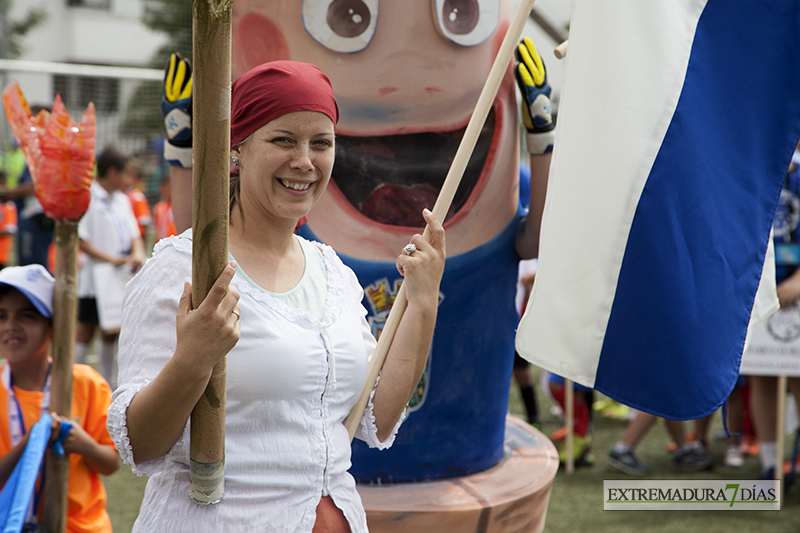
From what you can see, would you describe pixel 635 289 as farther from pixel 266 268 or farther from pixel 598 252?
pixel 266 268

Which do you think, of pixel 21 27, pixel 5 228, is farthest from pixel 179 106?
A: pixel 21 27

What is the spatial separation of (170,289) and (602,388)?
1040 millimetres

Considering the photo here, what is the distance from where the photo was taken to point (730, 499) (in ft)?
14.2

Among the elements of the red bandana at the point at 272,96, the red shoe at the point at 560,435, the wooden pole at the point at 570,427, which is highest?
the red bandana at the point at 272,96

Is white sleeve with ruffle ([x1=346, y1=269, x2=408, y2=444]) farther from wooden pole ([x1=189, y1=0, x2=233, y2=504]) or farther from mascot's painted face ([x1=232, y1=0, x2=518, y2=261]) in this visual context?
mascot's painted face ([x1=232, y1=0, x2=518, y2=261])

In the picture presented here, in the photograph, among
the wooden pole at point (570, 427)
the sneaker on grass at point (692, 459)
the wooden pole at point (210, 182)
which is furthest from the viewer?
the sneaker on grass at point (692, 459)

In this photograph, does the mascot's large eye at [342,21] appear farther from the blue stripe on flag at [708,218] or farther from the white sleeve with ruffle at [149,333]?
the white sleeve with ruffle at [149,333]

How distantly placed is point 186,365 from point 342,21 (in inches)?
55.2

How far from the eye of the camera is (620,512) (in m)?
4.15

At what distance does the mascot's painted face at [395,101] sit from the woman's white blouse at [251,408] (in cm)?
103

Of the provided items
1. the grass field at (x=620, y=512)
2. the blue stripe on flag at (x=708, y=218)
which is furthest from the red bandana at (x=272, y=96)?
the grass field at (x=620, y=512)

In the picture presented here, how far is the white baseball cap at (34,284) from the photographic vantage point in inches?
94.0

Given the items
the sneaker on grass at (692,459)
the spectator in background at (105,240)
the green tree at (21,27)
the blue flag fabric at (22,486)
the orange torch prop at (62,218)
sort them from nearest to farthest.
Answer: the blue flag fabric at (22,486), the orange torch prop at (62,218), the sneaker on grass at (692,459), the spectator in background at (105,240), the green tree at (21,27)

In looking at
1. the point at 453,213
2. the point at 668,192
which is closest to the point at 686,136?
the point at 668,192
